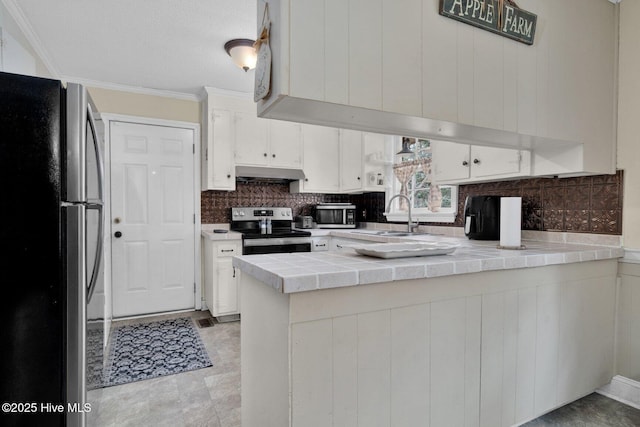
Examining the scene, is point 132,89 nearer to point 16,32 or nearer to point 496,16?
point 16,32

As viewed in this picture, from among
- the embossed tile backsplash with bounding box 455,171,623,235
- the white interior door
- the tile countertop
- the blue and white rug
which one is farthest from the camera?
the white interior door

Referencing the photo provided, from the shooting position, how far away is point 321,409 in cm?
116

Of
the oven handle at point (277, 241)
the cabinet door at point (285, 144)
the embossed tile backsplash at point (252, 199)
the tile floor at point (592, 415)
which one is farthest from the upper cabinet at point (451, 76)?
the embossed tile backsplash at point (252, 199)

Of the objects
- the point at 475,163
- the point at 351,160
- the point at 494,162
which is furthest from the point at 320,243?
the point at 494,162

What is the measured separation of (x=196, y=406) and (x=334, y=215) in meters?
2.60

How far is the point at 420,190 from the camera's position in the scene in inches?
142

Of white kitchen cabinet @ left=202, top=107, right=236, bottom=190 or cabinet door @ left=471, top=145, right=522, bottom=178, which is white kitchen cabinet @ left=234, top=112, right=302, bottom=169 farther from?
cabinet door @ left=471, top=145, right=522, bottom=178

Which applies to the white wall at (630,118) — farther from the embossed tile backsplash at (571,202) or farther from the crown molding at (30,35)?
the crown molding at (30,35)

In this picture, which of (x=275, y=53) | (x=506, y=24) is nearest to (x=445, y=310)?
(x=275, y=53)

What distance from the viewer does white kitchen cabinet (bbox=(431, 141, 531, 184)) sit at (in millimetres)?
2240

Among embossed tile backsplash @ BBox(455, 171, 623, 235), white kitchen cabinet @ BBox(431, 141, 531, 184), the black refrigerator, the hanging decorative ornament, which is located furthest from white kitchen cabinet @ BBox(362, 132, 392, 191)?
the black refrigerator

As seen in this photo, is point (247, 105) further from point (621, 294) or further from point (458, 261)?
point (621, 294)

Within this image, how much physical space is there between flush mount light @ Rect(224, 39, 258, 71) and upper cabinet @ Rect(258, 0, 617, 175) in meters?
1.41

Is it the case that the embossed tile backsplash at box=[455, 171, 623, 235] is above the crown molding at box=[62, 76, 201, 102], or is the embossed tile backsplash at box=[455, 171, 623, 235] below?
below
